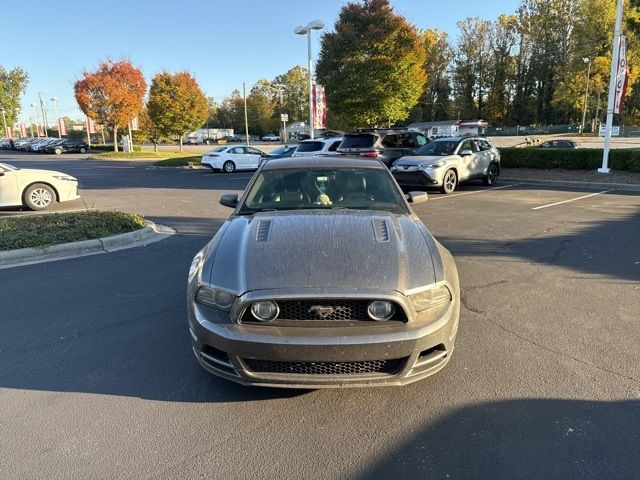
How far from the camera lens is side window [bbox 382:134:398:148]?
15062 millimetres

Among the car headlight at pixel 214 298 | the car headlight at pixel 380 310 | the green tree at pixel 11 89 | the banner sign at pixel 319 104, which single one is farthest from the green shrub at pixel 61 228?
the green tree at pixel 11 89

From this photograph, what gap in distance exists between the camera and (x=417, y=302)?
111 inches

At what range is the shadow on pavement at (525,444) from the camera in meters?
2.43

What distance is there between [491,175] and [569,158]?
414 centimetres

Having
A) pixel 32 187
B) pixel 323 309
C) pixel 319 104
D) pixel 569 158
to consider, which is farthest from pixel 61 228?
pixel 569 158

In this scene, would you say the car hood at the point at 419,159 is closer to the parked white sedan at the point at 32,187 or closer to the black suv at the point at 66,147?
the parked white sedan at the point at 32,187

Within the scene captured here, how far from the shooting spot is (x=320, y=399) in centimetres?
309

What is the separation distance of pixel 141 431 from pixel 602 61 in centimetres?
6920

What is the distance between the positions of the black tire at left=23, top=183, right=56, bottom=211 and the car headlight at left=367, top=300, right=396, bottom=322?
35.1 ft

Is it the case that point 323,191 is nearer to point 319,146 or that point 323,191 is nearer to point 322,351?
point 322,351

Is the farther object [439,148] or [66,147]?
[66,147]

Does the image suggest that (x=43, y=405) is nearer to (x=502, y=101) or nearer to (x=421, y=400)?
(x=421, y=400)

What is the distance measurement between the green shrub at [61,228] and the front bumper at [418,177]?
742 cm

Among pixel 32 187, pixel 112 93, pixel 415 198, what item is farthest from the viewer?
pixel 112 93
